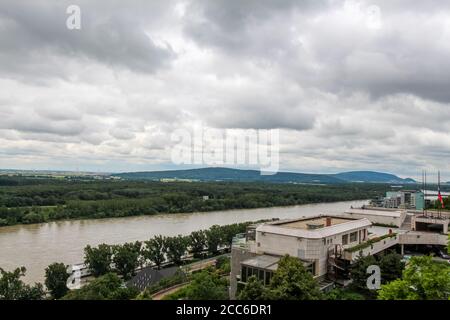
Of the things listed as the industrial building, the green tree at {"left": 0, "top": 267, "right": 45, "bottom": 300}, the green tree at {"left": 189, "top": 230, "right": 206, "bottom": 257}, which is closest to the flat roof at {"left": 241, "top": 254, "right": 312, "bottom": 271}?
the green tree at {"left": 0, "top": 267, "right": 45, "bottom": 300}

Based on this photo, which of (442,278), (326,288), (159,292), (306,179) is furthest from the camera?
(306,179)

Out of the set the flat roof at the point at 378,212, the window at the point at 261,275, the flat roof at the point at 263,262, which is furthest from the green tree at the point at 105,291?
the flat roof at the point at 378,212

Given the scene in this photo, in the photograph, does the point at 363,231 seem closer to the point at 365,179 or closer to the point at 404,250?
the point at 404,250

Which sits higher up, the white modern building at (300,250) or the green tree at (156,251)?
the white modern building at (300,250)

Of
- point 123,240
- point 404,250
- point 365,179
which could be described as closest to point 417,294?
point 404,250

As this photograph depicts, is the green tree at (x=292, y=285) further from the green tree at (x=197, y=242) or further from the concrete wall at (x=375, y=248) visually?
the green tree at (x=197, y=242)

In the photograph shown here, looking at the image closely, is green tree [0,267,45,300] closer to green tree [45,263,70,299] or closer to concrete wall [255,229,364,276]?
green tree [45,263,70,299]

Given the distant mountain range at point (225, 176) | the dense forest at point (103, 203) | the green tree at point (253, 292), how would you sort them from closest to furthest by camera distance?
the green tree at point (253, 292) < the dense forest at point (103, 203) < the distant mountain range at point (225, 176)
